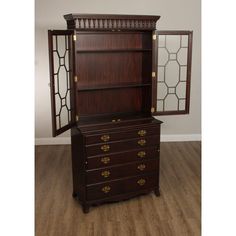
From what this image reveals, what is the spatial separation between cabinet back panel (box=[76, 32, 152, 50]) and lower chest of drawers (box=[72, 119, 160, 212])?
2.45 ft

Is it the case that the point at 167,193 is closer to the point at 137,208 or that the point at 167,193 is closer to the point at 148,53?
the point at 137,208

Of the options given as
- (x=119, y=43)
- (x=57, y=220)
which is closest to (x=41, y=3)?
(x=119, y=43)

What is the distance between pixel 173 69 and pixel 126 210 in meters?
2.02

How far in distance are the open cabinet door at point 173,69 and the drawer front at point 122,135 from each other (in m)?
0.21

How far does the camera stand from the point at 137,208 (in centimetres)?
270

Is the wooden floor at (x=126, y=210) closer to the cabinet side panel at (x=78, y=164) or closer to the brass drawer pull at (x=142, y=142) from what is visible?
the cabinet side panel at (x=78, y=164)

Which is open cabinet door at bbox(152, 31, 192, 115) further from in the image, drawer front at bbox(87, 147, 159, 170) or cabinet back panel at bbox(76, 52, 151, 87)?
drawer front at bbox(87, 147, 159, 170)

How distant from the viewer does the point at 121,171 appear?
2.70 m

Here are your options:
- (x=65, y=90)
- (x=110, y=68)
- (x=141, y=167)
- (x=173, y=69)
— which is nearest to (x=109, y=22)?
(x=110, y=68)

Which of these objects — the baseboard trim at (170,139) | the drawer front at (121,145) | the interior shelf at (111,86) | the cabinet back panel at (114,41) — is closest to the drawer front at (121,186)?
the drawer front at (121,145)

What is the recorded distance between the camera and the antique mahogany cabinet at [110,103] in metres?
2.55

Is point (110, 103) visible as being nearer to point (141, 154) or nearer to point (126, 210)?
point (141, 154)
